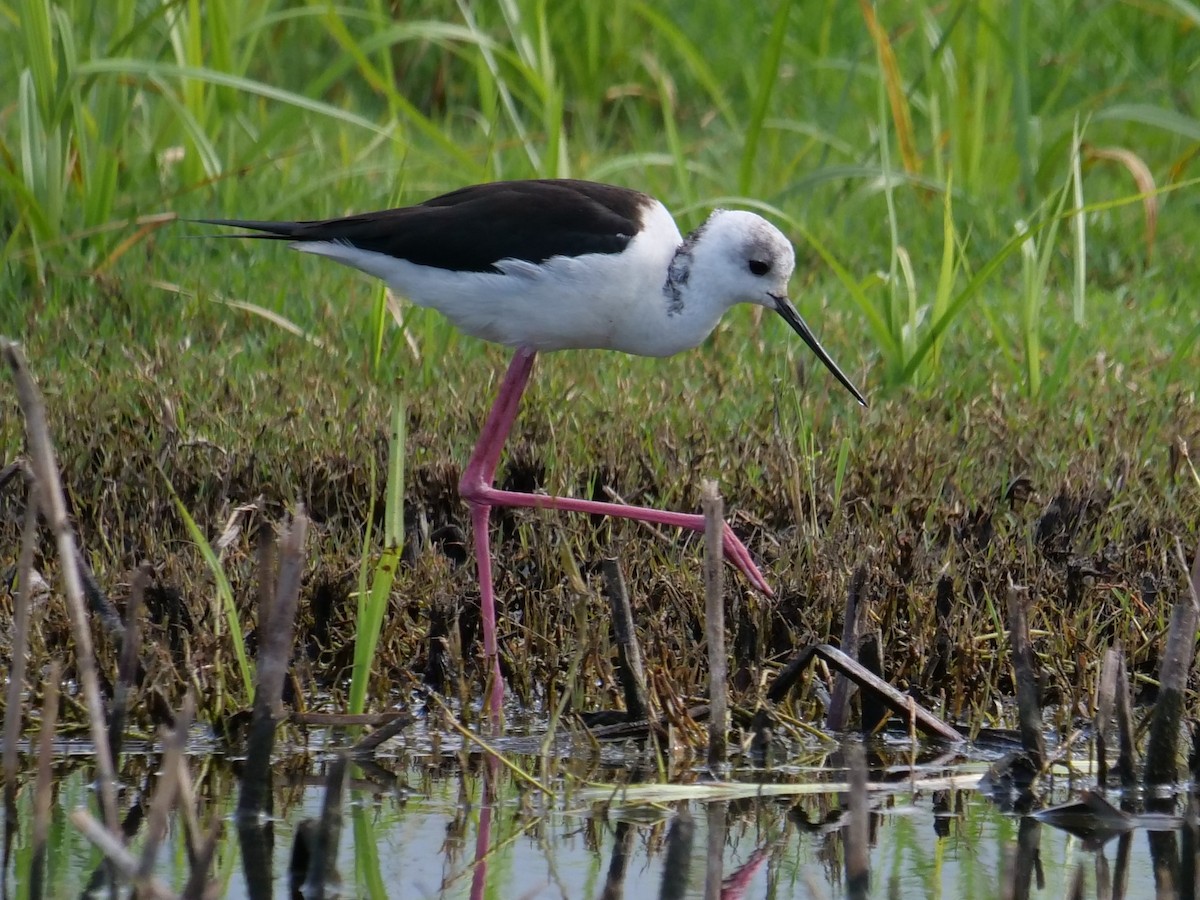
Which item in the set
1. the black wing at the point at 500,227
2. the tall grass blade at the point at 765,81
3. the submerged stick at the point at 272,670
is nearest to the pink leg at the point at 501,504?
the black wing at the point at 500,227

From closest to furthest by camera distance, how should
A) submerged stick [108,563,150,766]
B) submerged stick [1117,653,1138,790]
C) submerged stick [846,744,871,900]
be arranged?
submerged stick [846,744,871,900] → submerged stick [108,563,150,766] → submerged stick [1117,653,1138,790]

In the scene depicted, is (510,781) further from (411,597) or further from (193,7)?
(193,7)

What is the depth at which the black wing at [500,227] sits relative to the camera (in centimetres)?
428

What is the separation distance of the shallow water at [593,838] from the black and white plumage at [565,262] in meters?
1.19

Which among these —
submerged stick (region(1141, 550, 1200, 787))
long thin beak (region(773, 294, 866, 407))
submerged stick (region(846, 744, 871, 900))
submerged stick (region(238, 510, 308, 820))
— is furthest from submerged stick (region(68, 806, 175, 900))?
long thin beak (region(773, 294, 866, 407))

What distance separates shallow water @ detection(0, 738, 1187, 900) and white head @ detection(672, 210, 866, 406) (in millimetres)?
1310

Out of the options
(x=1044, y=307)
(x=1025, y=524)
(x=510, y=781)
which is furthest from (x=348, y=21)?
(x=510, y=781)

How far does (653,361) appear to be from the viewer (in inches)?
230

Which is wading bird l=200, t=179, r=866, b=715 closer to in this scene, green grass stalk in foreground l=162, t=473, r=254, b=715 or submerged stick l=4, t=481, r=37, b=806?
green grass stalk in foreground l=162, t=473, r=254, b=715

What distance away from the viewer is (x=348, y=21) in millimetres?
9344

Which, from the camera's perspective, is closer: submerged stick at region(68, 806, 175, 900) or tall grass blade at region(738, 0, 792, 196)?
submerged stick at region(68, 806, 175, 900)

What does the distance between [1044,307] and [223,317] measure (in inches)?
111

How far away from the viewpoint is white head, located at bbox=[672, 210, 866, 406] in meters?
4.36

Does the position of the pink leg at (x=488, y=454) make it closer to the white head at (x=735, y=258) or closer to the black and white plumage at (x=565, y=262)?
the black and white plumage at (x=565, y=262)
